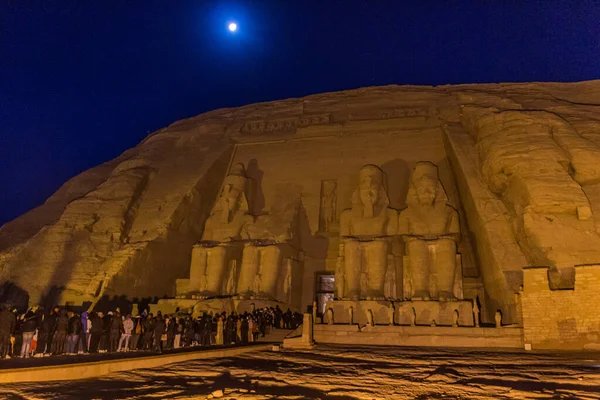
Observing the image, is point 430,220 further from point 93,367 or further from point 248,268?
point 93,367

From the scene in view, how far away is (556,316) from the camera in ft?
37.3

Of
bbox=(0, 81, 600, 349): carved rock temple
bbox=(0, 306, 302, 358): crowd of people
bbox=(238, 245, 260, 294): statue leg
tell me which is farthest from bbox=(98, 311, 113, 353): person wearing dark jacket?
bbox=(238, 245, 260, 294): statue leg

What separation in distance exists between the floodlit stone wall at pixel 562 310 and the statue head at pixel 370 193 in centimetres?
633

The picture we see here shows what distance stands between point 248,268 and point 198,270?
171 cm

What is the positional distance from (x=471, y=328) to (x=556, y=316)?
1.93 metres

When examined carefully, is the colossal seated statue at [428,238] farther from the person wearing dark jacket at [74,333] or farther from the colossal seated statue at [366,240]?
the person wearing dark jacket at [74,333]

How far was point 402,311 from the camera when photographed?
46.9 feet

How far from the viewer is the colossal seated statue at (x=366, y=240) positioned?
15.7m

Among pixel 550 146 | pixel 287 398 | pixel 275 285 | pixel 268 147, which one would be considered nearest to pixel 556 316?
pixel 550 146

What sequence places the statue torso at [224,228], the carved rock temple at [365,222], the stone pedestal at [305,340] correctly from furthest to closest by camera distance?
1. the statue torso at [224,228]
2. the carved rock temple at [365,222]
3. the stone pedestal at [305,340]

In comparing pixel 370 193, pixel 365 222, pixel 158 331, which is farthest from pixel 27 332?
pixel 370 193

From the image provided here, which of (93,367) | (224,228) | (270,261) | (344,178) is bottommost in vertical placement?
(93,367)

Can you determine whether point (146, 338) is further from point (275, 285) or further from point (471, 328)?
point (471, 328)

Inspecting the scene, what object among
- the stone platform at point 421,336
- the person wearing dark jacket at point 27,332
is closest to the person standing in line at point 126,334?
the person wearing dark jacket at point 27,332
